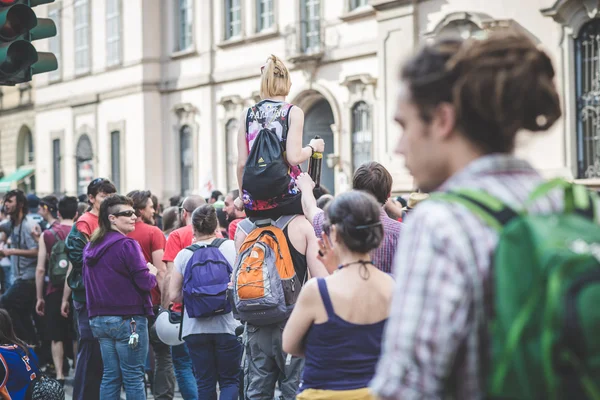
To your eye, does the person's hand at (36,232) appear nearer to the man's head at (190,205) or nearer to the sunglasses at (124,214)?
the man's head at (190,205)

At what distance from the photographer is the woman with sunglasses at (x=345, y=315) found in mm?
3730

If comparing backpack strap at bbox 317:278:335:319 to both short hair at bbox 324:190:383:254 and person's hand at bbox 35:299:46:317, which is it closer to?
short hair at bbox 324:190:383:254

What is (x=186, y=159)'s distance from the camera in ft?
98.3

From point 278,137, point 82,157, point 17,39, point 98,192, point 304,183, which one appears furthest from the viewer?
point 82,157

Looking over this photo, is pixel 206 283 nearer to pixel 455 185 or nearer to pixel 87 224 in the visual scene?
pixel 87 224

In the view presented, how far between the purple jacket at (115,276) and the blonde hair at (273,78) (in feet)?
6.82

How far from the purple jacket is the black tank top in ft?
6.31

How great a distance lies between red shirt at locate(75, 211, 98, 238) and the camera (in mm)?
8242

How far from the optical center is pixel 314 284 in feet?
12.2

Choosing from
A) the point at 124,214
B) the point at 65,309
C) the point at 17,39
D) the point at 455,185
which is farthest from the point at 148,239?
the point at 455,185

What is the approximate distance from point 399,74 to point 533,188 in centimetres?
41

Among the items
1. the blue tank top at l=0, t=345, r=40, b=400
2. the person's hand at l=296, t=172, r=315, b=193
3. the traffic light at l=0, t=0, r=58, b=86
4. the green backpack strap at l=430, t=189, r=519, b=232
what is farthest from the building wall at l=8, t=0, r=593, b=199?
the green backpack strap at l=430, t=189, r=519, b=232

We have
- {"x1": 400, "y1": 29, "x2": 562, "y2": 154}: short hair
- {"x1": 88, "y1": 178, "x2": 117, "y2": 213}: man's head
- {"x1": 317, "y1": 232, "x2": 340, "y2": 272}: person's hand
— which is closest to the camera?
{"x1": 400, "y1": 29, "x2": 562, "y2": 154}: short hair

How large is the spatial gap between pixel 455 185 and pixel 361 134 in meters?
20.6
